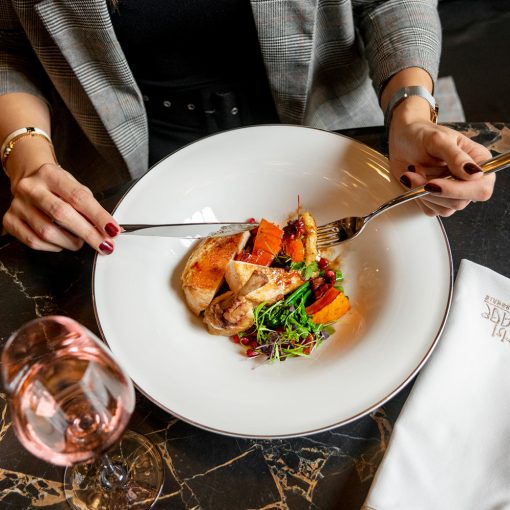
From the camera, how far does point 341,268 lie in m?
1.57

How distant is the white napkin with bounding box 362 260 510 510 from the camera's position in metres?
1.14

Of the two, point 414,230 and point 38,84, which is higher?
point 38,84

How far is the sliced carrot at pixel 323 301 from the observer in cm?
144

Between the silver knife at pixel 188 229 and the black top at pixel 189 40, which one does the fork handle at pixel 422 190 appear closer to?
the silver knife at pixel 188 229

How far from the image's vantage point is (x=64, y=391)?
1019mm

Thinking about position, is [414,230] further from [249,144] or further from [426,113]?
[249,144]

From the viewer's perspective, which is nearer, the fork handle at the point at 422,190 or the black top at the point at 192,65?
the fork handle at the point at 422,190

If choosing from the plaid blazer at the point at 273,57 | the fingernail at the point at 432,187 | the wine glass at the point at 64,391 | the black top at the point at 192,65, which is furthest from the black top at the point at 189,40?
the wine glass at the point at 64,391

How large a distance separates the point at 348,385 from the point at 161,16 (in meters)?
1.37

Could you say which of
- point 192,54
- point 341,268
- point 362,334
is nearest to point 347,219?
point 341,268

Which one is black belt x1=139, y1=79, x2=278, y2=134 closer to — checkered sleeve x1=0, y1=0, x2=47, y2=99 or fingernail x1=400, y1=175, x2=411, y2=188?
checkered sleeve x1=0, y1=0, x2=47, y2=99

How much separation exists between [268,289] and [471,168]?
0.64 metres

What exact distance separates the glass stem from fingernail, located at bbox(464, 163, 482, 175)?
3.80 feet

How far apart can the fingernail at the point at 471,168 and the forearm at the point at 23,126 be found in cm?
126
